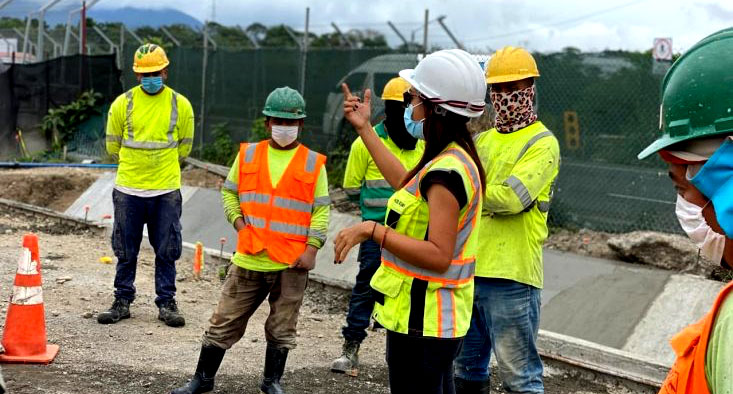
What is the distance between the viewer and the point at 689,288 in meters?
8.15

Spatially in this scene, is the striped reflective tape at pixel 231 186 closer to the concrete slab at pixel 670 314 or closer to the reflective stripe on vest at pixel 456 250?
the reflective stripe on vest at pixel 456 250

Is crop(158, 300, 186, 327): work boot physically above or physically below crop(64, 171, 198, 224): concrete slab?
above

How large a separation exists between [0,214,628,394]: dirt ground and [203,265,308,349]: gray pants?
0.47 metres

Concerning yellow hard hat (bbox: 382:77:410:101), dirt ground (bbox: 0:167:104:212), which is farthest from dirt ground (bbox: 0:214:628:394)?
dirt ground (bbox: 0:167:104:212)

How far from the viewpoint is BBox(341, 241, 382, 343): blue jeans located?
6371 mm

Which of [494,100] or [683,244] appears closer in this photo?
[494,100]

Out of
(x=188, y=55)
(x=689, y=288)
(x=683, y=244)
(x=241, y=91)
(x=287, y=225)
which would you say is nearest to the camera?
(x=287, y=225)

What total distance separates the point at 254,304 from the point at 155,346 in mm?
1396

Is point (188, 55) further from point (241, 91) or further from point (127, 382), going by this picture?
point (127, 382)

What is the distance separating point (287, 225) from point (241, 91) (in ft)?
37.4

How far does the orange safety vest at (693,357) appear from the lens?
5.05 ft

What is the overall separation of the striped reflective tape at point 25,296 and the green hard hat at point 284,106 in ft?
6.59

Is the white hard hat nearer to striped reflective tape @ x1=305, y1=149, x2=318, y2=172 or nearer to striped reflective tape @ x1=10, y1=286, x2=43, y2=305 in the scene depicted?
striped reflective tape @ x1=305, y1=149, x2=318, y2=172

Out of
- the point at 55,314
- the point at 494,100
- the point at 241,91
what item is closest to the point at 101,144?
the point at 241,91
